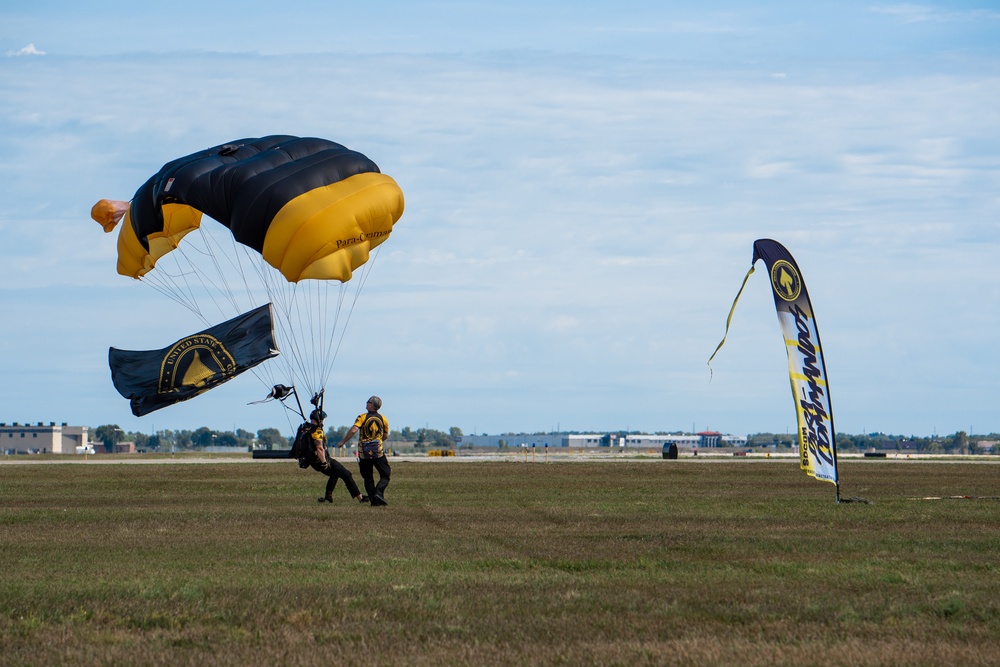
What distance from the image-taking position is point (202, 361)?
84.2ft

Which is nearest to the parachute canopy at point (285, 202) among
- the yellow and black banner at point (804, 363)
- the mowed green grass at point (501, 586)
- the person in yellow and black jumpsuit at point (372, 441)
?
the person in yellow and black jumpsuit at point (372, 441)

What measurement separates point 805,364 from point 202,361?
519 inches

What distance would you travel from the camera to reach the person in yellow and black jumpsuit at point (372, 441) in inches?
852

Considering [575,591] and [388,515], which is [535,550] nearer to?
[575,591]

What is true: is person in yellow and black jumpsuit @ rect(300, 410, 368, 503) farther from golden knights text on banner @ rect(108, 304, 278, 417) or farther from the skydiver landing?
golden knights text on banner @ rect(108, 304, 278, 417)

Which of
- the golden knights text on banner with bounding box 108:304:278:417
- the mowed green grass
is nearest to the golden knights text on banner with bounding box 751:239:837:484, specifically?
the mowed green grass

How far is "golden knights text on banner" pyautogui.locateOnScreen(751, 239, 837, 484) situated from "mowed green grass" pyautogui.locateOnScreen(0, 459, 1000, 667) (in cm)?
144

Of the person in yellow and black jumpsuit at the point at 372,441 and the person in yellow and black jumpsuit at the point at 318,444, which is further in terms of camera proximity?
the person in yellow and black jumpsuit at the point at 372,441

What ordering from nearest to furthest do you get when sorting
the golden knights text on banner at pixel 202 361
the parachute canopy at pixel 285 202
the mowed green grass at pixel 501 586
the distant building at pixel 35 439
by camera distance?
1. the mowed green grass at pixel 501 586
2. the parachute canopy at pixel 285 202
3. the golden knights text on banner at pixel 202 361
4. the distant building at pixel 35 439

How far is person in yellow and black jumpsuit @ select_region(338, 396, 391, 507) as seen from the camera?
21.6 m

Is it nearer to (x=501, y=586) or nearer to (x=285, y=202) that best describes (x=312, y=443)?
(x=285, y=202)

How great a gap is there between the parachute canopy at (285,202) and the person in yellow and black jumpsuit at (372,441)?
2.66m

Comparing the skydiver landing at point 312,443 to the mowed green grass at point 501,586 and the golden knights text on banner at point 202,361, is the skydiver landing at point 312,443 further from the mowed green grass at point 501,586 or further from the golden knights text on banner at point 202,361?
the golden knights text on banner at point 202,361

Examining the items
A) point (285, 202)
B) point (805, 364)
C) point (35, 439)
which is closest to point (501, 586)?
point (285, 202)
